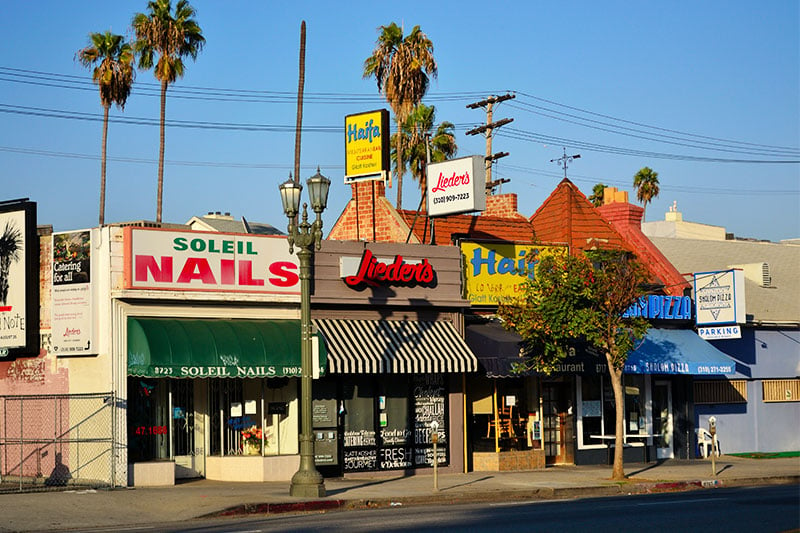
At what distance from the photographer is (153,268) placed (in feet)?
80.0

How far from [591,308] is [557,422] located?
19.3ft

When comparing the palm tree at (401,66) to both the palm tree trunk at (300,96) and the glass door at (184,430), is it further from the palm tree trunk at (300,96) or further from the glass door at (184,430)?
the glass door at (184,430)

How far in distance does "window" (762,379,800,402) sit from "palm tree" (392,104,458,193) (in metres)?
27.5

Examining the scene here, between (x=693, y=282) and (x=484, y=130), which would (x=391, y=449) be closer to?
(x=693, y=282)

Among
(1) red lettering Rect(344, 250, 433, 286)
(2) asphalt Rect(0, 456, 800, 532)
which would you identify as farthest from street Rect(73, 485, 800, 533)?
(1) red lettering Rect(344, 250, 433, 286)

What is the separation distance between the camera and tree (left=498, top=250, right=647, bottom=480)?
26328mm

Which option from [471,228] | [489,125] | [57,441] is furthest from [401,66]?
[57,441]

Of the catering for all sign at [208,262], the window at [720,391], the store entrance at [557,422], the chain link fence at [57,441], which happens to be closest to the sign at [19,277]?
the chain link fence at [57,441]

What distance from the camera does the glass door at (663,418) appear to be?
110 ft

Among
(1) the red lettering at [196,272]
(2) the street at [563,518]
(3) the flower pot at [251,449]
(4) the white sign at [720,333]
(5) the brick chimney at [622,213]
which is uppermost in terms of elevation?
(5) the brick chimney at [622,213]

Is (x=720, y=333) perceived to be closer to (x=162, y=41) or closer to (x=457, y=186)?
(x=457, y=186)

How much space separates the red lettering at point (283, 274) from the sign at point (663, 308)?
34.6 ft

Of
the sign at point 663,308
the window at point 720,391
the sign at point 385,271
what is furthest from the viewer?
the window at point 720,391

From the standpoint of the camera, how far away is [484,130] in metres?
53.2
